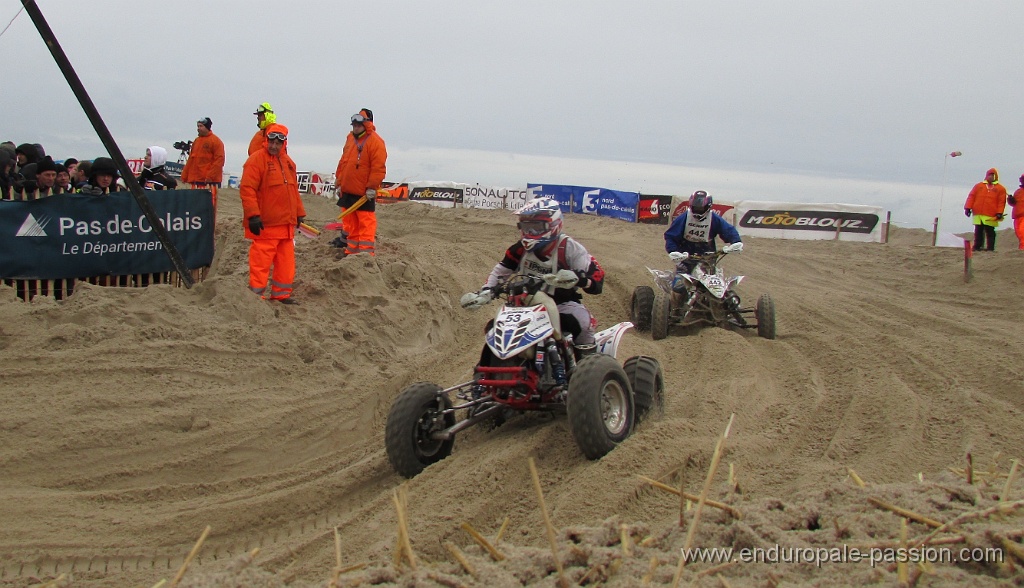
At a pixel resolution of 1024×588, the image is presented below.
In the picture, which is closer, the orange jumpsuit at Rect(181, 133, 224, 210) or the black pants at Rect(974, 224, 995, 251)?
the orange jumpsuit at Rect(181, 133, 224, 210)

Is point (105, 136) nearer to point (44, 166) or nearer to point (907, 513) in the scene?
point (44, 166)

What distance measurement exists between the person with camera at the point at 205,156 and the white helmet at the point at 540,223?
7132 millimetres

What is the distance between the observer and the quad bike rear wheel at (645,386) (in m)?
6.29

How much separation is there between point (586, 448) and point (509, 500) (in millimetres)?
625

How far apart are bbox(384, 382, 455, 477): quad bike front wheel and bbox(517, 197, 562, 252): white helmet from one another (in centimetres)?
151

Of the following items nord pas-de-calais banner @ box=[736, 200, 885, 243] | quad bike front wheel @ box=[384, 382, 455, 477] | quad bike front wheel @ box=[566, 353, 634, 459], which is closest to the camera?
quad bike front wheel @ box=[566, 353, 634, 459]

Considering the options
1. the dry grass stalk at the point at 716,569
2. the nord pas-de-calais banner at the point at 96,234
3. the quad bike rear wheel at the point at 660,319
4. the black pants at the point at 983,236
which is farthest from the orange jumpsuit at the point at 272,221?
the black pants at the point at 983,236

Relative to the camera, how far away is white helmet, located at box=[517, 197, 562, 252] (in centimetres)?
645

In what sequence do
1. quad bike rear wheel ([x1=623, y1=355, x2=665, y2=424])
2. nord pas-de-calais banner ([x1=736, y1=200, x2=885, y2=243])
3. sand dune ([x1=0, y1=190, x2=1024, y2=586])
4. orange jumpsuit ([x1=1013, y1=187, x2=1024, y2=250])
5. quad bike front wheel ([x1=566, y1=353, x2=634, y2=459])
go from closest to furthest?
1. sand dune ([x1=0, y1=190, x2=1024, y2=586])
2. quad bike front wheel ([x1=566, y1=353, x2=634, y2=459])
3. quad bike rear wheel ([x1=623, y1=355, x2=665, y2=424])
4. orange jumpsuit ([x1=1013, y1=187, x2=1024, y2=250])
5. nord pas-de-calais banner ([x1=736, y1=200, x2=885, y2=243])

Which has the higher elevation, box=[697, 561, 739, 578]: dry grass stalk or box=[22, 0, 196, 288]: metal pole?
box=[22, 0, 196, 288]: metal pole

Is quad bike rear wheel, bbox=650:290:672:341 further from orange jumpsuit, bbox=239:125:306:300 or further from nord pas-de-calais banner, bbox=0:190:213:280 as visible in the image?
nord pas-de-calais banner, bbox=0:190:213:280

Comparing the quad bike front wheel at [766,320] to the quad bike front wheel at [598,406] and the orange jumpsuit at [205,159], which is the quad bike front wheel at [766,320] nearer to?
the quad bike front wheel at [598,406]

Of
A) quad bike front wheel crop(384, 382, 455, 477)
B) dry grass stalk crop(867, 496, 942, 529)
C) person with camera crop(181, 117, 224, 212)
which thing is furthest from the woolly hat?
dry grass stalk crop(867, 496, 942, 529)

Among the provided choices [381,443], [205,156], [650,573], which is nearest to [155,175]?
[205,156]
